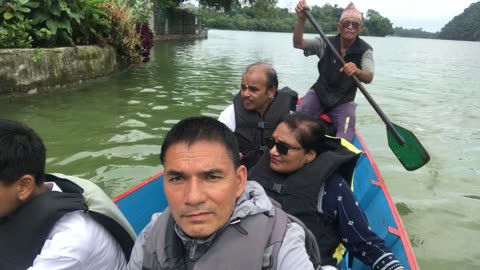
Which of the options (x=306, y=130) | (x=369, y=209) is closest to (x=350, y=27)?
(x=369, y=209)

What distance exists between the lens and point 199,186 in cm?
126

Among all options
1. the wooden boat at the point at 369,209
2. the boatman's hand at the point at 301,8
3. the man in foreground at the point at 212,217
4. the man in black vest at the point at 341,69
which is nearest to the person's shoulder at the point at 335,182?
the wooden boat at the point at 369,209

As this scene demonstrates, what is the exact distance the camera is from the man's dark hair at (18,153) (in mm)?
1443

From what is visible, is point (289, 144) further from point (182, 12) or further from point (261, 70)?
point (182, 12)

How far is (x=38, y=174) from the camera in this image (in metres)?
1.54

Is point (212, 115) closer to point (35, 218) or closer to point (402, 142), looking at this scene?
point (402, 142)

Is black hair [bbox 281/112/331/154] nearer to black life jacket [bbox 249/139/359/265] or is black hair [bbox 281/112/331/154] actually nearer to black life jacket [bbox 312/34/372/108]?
black life jacket [bbox 249/139/359/265]

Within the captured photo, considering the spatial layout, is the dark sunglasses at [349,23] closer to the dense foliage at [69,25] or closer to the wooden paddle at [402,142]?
the wooden paddle at [402,142]

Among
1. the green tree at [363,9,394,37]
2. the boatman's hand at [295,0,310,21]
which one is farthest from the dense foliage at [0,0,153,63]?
the green tree at [363,9,394,37]

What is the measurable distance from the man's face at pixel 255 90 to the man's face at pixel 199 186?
5.77 feet

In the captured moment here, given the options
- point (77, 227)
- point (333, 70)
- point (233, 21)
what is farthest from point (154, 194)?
point (233, 21)

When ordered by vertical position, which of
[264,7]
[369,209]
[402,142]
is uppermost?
[264,7]

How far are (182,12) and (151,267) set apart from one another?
29429mm

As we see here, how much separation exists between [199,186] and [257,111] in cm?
193
